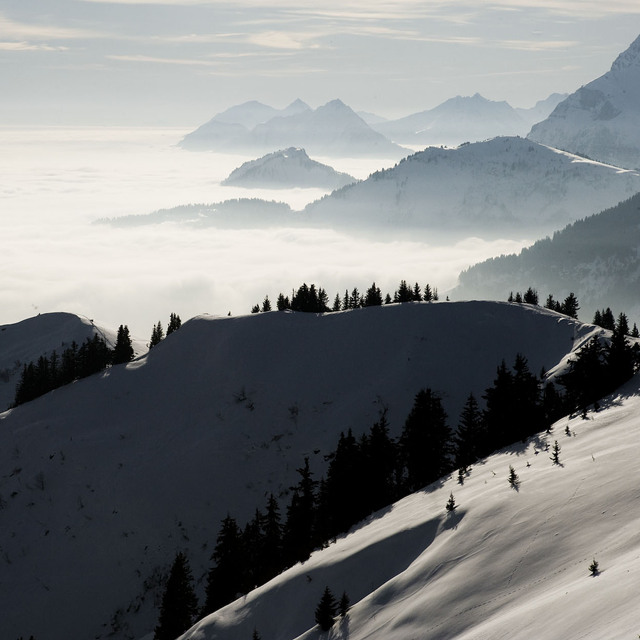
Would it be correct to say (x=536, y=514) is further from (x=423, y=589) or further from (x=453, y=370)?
(x=453, y=370)

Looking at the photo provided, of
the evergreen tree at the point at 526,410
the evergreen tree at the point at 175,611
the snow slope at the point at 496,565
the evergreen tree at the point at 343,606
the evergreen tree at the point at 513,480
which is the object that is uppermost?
the evergreen tree at the point at 526,410

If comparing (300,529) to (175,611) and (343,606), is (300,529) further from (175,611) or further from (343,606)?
(343,606)

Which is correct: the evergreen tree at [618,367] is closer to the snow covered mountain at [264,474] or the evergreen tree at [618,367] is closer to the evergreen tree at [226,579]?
the snow covered mountain at [264,474]

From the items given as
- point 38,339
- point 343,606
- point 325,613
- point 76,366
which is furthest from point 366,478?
point 38,339

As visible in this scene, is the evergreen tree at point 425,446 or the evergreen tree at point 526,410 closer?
the evergreen tree at point 526,410

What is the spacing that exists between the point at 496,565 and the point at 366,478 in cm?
2403

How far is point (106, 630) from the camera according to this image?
1992 inches

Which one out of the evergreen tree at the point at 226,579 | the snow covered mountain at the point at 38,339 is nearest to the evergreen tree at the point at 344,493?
the evergreen tree at the point at 226,579

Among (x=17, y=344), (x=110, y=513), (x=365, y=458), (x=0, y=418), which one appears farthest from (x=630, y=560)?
(x=17, y=344)

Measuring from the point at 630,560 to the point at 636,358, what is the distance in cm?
3679

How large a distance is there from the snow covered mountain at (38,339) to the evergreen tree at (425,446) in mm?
97508

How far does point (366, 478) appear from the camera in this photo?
4831cm

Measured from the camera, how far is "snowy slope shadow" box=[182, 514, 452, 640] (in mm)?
29573

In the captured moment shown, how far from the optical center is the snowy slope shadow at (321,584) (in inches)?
1164
